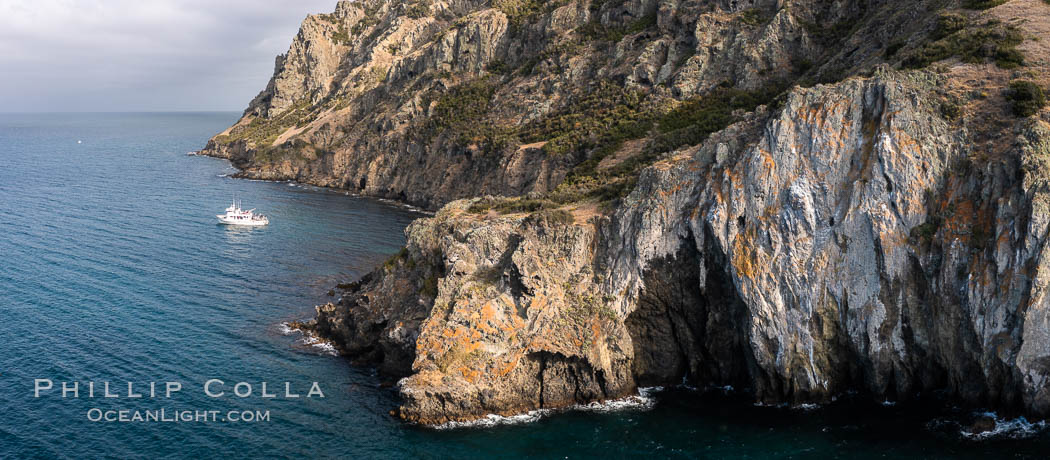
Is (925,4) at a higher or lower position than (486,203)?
higher

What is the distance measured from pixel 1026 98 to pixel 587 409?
31.3 meters

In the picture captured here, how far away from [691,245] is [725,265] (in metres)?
2.68

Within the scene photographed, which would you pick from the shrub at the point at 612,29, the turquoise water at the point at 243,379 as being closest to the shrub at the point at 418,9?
the shrub at the point at 612,29

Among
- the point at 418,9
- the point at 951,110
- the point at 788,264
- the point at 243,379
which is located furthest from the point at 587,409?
the point at 418,9

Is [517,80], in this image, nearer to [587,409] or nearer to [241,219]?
[241,219]

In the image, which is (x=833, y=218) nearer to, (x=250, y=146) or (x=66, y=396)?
(x=66, y=396)

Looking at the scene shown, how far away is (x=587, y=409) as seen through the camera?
43.2 m

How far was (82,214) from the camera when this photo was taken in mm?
97125

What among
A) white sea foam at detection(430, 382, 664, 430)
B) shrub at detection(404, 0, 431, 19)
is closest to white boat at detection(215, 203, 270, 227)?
white sea foam at detection(430, 382, 664, 430)

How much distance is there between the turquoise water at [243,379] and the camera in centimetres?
3819

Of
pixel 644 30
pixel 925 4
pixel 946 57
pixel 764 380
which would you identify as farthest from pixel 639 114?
pixel 764 380

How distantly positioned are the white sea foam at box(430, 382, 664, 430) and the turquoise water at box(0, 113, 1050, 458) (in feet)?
1.69

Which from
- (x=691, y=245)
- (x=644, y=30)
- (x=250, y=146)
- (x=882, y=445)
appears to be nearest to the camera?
(x=882, y=445)

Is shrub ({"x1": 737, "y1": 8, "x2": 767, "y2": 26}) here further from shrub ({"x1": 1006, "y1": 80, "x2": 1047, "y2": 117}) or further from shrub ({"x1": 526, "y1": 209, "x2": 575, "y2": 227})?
shrub ({"x1": 526, "y1": 209, "x2": 575, "y2": 227})
